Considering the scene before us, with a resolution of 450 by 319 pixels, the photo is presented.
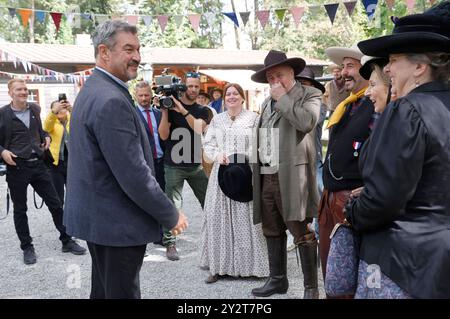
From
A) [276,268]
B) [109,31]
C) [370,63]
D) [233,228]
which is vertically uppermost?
[109,31]

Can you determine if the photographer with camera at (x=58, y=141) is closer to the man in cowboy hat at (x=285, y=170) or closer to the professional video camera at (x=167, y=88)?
the professional video camera at (x=167, y=88)

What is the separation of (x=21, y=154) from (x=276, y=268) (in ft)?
9.51

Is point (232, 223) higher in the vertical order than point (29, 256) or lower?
higher

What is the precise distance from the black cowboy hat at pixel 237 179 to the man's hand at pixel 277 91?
0.73 m

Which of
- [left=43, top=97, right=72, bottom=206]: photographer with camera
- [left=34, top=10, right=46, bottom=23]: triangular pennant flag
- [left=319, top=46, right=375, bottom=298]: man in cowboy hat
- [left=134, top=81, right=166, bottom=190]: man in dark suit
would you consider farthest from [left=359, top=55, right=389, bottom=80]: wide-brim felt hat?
[left=34, top=10, right=46, bottom=23]: triangular pennant flag

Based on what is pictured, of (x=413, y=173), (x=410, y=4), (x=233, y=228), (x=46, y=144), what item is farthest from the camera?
(x=410, y=4)

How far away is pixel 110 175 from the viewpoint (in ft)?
6.89

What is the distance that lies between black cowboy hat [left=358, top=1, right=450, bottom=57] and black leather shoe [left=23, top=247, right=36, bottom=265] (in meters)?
4.05

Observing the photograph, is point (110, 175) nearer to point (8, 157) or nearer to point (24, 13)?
point (8, 157)

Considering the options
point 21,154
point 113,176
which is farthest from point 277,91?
point 21,154

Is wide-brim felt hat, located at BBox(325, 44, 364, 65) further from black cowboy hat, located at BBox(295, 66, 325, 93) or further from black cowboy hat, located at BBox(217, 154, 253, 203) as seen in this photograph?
black cowboy hat, located at BBox(217, 154, 253, 203)

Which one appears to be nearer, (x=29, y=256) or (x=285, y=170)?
(x=285, y=170)

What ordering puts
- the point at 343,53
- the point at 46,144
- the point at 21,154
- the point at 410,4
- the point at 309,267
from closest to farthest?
the point at 343,53
the point at 309,267
the point at 21,154
the point at 46,144
the point at 410,4

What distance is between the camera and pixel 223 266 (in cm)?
390
